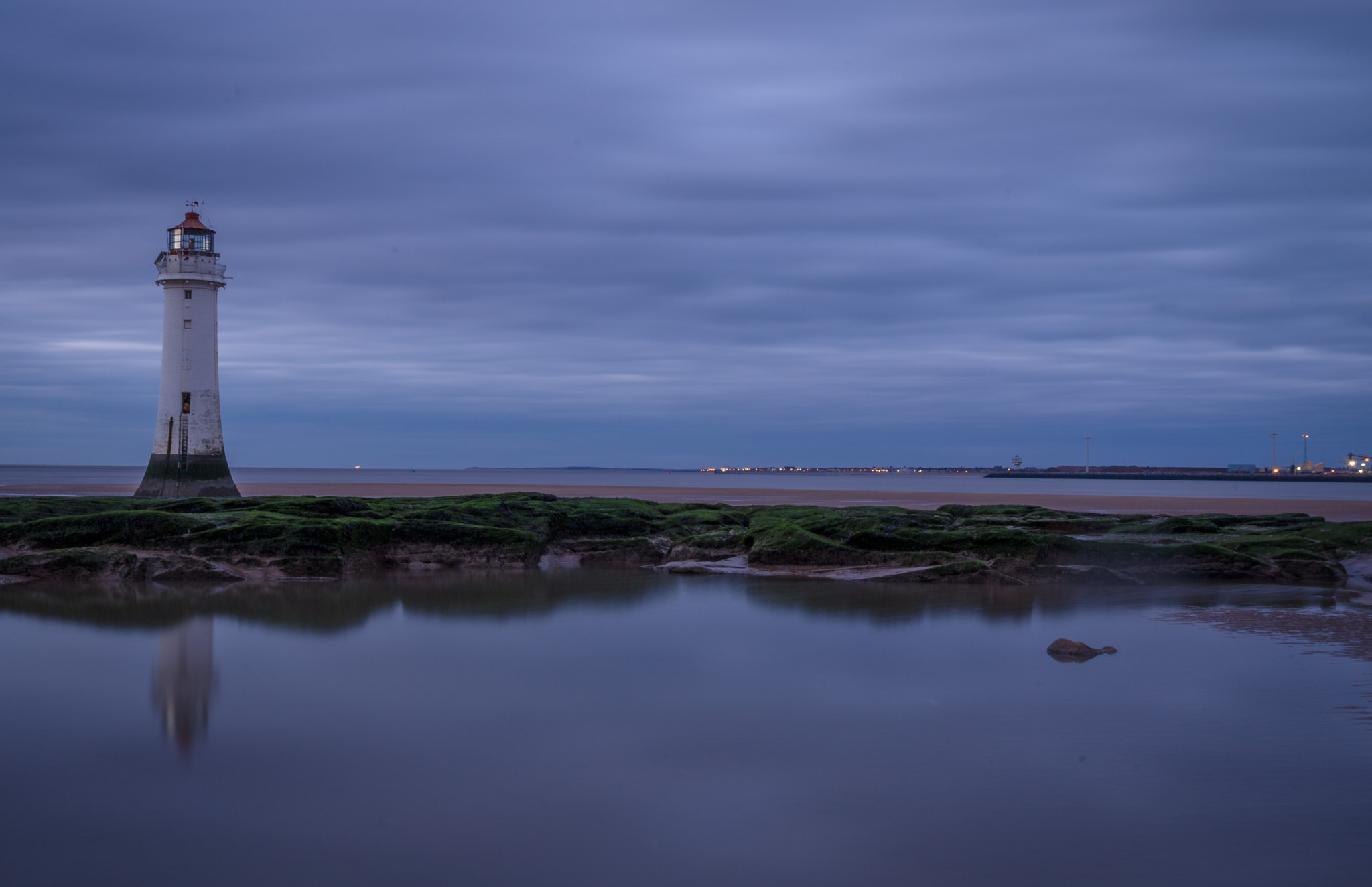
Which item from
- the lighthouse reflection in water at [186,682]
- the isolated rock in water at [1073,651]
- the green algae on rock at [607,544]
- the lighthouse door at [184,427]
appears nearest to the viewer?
the lighthouse reflection in water at [186,682]

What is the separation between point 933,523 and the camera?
19344 mm

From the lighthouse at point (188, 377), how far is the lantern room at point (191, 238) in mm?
21

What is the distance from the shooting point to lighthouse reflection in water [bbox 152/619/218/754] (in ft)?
24.8

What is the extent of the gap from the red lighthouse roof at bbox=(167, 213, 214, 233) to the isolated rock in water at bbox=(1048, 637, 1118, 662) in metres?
28.9

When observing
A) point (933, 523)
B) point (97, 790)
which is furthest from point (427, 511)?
point (97, 790)

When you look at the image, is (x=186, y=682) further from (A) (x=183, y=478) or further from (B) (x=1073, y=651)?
(A) (x=183, y=478)

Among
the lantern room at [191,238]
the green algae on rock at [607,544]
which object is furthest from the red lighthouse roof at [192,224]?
the green algae on rock at [607,544]

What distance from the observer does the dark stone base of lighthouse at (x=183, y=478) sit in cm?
2897

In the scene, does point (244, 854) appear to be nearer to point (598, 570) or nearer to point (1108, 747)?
point (1108, 747)

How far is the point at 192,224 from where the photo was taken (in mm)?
30344

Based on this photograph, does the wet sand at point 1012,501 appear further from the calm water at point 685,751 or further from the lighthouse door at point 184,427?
the calm water at point 685,751

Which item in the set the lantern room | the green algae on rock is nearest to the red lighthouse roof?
the lantern room

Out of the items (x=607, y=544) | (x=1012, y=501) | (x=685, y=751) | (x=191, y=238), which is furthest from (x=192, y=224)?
(x=1012, y=501)

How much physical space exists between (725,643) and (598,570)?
7436mm
